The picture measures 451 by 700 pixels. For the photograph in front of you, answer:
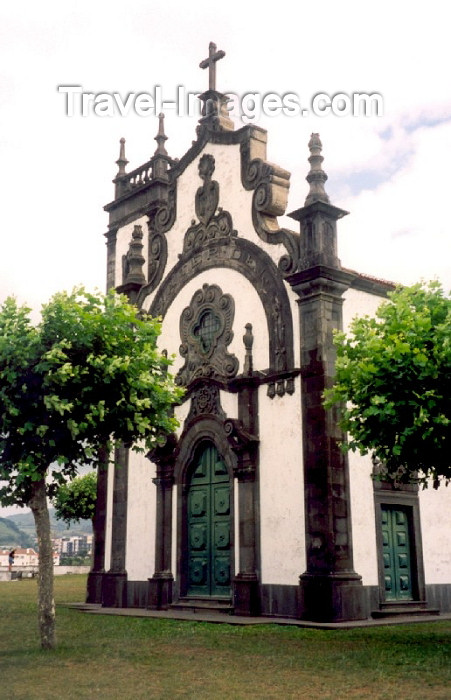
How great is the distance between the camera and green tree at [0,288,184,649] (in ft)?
46.7

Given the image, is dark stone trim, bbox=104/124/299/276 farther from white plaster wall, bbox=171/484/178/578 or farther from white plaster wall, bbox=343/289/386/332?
white plaster wall, bbox=171/484/178/578

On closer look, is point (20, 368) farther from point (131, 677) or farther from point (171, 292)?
point (171, 292)

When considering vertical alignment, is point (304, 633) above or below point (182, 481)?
below

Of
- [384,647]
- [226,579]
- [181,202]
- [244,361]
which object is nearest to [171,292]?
[181,202]

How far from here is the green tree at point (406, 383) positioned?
13.9 m

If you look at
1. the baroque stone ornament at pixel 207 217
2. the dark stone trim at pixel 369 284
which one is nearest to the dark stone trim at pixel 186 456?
the dark stone trim at pixel 369 284

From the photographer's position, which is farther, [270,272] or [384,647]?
[270,272]

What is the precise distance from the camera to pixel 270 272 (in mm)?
21141

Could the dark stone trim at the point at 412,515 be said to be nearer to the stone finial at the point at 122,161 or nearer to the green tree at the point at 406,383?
the green tree at the point at 406,383

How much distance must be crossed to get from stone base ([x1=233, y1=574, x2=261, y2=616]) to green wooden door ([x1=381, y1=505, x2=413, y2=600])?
3245mm

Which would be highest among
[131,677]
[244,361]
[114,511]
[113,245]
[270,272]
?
[113,245]

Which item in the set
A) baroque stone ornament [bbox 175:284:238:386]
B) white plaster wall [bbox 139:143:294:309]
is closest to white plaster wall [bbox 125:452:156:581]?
baroque stone ornament [bbox 175:284:238:386]

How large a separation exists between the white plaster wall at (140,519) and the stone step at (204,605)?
2016 millimetres

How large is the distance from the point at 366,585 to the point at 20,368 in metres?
9.82
